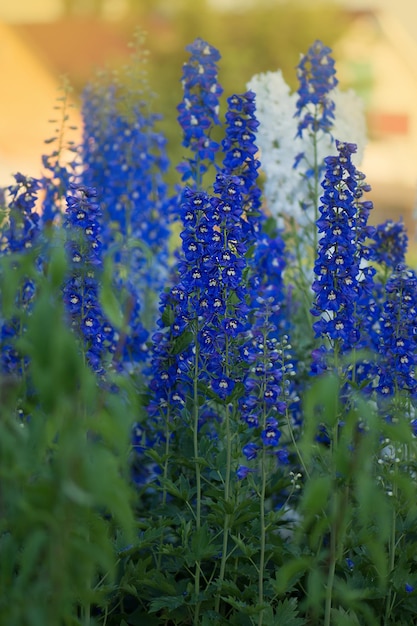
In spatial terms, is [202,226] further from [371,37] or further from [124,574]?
[371,37]

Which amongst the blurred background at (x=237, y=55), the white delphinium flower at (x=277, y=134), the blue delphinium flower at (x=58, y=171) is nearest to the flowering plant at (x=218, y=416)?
the white delphinium flower at (x=277, y=134)

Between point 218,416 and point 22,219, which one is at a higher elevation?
point 22,219

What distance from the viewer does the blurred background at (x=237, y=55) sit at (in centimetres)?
2562

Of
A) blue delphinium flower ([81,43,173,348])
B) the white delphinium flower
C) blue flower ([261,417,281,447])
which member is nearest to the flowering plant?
blue flower ([261,417,281,447])

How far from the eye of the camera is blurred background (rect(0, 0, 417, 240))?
84.1 ft

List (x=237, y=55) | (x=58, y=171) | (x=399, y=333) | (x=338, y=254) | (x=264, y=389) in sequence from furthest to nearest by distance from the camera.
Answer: (x=237, y=55) < (x=58, y=171) < (x=399, y=333) < (x=338, y=254) < (x=264, y=389)

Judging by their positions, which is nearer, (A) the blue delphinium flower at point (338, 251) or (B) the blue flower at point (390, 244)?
(A) the blue delphinium flower at point (338, 251)

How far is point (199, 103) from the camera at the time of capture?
4.62 meters

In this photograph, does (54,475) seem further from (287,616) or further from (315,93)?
(315,93)

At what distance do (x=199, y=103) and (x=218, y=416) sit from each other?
148cm

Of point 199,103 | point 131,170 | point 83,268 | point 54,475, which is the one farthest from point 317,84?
point 54,475

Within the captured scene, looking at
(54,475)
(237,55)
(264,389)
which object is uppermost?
(237,55)

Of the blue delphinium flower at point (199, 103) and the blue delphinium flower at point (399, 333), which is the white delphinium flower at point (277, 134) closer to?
the blue delphinium flower at point (199, 103)

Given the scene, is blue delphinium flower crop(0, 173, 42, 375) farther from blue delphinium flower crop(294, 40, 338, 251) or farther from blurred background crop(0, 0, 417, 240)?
blurred background crop(0, 0, 417, 240)
